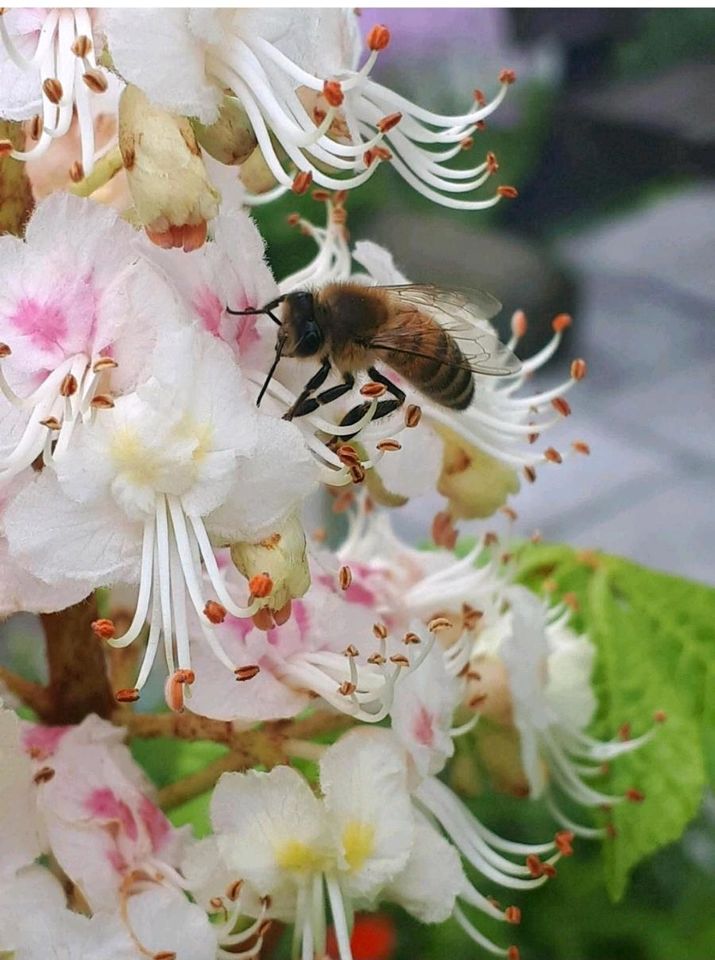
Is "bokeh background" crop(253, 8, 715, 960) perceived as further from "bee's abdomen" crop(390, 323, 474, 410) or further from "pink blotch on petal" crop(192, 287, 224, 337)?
"pink blotch on petal" crop(192, 287, 224, 337)

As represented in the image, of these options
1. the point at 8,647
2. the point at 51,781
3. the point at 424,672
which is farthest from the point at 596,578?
the point at 8,647

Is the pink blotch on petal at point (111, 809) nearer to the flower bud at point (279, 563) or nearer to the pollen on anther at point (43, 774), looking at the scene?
the pollen on anther at point (43, 774)

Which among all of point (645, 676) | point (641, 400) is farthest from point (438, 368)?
point (641, 400)

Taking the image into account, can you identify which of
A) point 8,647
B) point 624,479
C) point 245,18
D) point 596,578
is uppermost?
point 245,18

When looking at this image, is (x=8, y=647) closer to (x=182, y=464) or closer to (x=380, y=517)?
(x=380, y=517)

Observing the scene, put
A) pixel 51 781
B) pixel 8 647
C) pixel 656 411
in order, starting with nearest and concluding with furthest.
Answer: pixel 51 781, pixel 8 647, pixel 656 411

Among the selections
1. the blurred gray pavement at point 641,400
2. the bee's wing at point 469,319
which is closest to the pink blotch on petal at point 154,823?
the bee's wing at point 469,319

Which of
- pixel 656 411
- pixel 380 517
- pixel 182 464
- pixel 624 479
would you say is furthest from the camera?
pixel 656 411

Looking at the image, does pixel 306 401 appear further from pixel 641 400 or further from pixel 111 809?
pixel 641 400
